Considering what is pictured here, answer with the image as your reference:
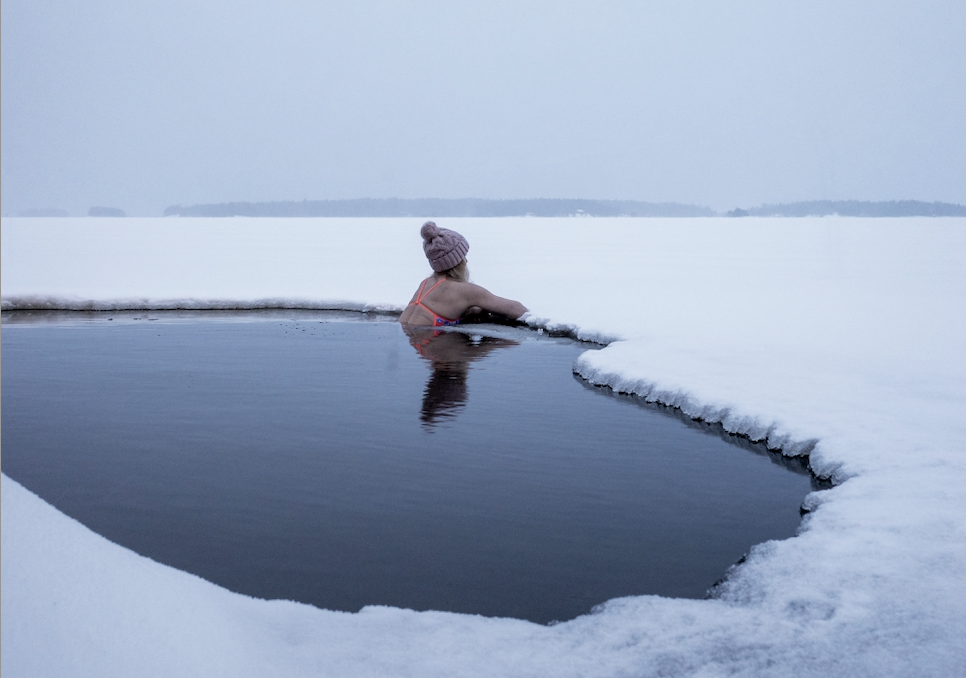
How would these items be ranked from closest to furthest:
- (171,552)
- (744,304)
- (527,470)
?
(171,552), (527,470), (744,304)

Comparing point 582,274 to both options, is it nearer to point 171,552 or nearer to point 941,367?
point 941,367

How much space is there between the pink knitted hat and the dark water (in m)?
2.75

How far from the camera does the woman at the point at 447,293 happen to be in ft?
37.9

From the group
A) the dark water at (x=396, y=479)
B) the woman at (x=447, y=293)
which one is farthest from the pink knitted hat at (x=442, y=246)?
the dark water at (x=396, y=479)

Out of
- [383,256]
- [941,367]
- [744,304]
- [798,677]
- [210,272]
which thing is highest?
[383,256]

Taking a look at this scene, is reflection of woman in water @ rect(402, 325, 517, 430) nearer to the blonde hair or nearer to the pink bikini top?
the pink bikini top

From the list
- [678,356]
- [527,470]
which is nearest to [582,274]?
[678,356]

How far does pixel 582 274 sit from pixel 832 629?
18.3 m

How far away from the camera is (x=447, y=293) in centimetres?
1198

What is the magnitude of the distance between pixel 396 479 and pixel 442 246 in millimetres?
6578

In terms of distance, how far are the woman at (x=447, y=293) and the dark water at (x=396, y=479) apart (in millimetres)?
2788

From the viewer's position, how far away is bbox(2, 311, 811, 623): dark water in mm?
3930

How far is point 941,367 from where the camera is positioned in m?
8.02

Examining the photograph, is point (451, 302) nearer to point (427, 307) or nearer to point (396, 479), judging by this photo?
point (427, 307)
